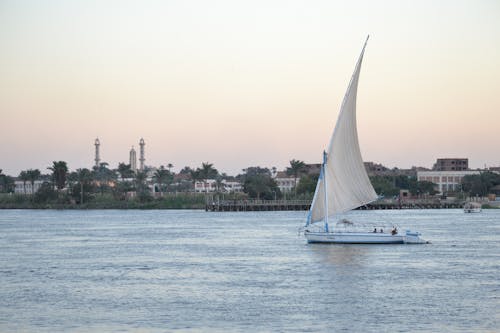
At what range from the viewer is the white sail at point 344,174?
217 feet

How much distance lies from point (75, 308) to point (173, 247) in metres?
36.4

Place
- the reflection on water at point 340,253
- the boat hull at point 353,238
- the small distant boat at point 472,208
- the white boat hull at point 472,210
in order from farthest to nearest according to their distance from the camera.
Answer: the small distant boat at point 472,208 → the white boat hull at point 472,210 → the boat hull at point 353,238 → the reflection on water at point 340,253

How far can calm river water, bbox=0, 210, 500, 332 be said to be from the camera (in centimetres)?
3562

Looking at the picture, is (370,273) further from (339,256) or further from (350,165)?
(350,165)

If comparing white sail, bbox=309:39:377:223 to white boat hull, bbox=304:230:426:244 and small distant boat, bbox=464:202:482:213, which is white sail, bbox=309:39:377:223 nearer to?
white boat hull, bbox=304:230:426:244

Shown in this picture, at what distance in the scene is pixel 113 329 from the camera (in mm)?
34094

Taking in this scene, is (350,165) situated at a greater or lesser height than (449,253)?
greater

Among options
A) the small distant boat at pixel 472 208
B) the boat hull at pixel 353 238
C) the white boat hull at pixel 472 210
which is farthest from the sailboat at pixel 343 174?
the small distant boat at pixel 472 208

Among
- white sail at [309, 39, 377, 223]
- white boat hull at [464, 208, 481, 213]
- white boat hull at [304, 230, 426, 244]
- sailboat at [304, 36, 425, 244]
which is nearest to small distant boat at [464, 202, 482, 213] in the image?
white boat hull at [464, 208, 481, 213]

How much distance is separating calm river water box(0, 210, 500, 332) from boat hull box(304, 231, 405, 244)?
536 millimetres

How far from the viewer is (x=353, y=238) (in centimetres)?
6869

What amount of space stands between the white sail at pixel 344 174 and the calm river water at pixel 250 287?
329 centimetres

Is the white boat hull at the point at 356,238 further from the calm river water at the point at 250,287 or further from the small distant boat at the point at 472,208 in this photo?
the small distant boat at the point at 472,208

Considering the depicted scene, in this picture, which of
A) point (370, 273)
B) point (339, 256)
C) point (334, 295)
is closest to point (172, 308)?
point (334, 295)
